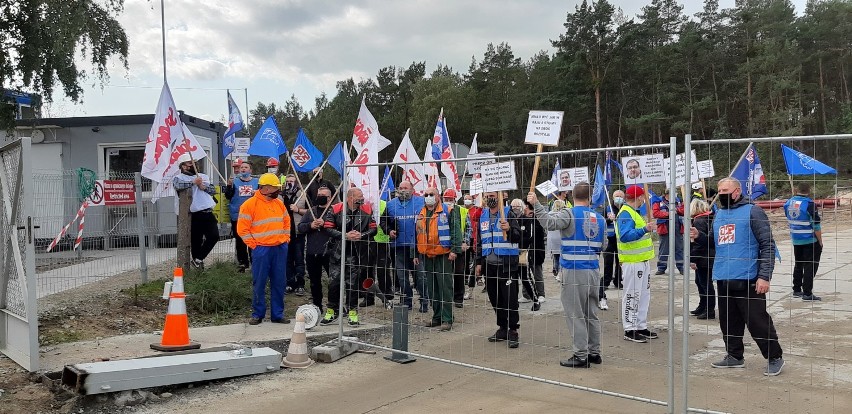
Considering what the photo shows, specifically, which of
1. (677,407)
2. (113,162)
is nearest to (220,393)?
(677,407)

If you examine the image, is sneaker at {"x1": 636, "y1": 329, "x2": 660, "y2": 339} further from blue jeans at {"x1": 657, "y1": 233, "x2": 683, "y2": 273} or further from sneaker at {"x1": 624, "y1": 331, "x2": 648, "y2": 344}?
blue jeans at {"x1": 657, "y1": 233, "x2": 683, "y2": 273}

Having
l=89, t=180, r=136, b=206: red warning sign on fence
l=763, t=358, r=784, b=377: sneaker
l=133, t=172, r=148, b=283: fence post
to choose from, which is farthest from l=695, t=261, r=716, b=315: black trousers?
l=89, t=180, r=136, b=206: red warning sign on fence

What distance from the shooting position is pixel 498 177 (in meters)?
6.48

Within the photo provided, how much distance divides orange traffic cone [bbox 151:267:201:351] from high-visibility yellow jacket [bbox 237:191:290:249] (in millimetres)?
1282

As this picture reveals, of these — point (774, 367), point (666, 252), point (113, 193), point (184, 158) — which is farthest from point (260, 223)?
point (666, 252)

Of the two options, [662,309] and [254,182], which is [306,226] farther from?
[662,309]

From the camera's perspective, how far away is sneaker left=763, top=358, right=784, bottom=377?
6199 mm

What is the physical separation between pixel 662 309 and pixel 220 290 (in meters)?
6.74

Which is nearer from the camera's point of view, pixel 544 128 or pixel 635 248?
pixel 544 128

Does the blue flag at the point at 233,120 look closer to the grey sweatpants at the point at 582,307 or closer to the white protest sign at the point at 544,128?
the white protest sign at the point at 544,128

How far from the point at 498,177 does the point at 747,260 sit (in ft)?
7.98

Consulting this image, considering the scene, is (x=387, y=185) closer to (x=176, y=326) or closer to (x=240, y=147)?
(x=240, y=147)

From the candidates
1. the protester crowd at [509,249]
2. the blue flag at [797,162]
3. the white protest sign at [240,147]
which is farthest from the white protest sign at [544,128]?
the white protest sign at [240,147]

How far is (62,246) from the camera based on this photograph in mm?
10047
